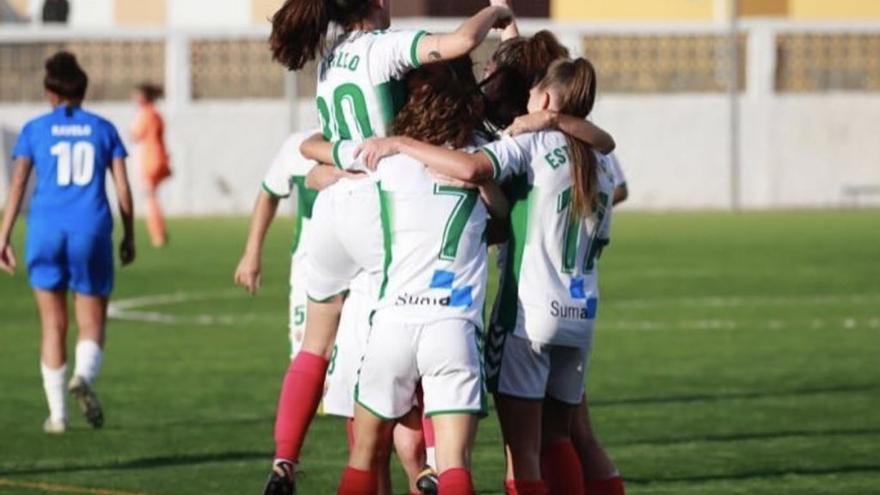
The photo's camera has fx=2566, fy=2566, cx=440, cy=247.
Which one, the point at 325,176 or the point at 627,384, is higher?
the point at 325,176

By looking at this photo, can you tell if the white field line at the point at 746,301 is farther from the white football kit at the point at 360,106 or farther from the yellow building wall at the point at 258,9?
the yellow building wall at the point at 258,9

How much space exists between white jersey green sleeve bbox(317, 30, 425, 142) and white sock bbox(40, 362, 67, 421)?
15.9ft

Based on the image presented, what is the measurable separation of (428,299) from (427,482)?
1.55 meters

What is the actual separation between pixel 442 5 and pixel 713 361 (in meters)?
8.63

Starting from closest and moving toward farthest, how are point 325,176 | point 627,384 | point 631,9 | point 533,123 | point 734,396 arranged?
point 533,123 → point 325,176 → point 734,396 → point 627,384 → point 631,9

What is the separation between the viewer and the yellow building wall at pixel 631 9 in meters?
53.8

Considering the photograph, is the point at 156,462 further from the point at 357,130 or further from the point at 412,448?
the point at 357,130

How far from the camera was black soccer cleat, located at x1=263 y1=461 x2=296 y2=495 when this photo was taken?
400 inches

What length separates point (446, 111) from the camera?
29.6ft

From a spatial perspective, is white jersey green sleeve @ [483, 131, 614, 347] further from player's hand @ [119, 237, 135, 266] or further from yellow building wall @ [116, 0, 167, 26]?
yellow building wall @ [116, 0, 167, 26]

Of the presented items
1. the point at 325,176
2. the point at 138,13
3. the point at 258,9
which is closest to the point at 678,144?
the point at 258,9

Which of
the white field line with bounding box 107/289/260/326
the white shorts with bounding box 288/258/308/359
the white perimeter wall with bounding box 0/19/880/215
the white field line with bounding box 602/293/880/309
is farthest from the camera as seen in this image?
the white perimeter wall with bounding box 0/19/880/215

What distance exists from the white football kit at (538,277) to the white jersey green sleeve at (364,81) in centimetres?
55

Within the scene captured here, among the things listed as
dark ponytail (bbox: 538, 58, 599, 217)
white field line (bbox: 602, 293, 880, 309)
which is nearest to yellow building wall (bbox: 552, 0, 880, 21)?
white field line (bbox: 602, 293, 880, 309)
